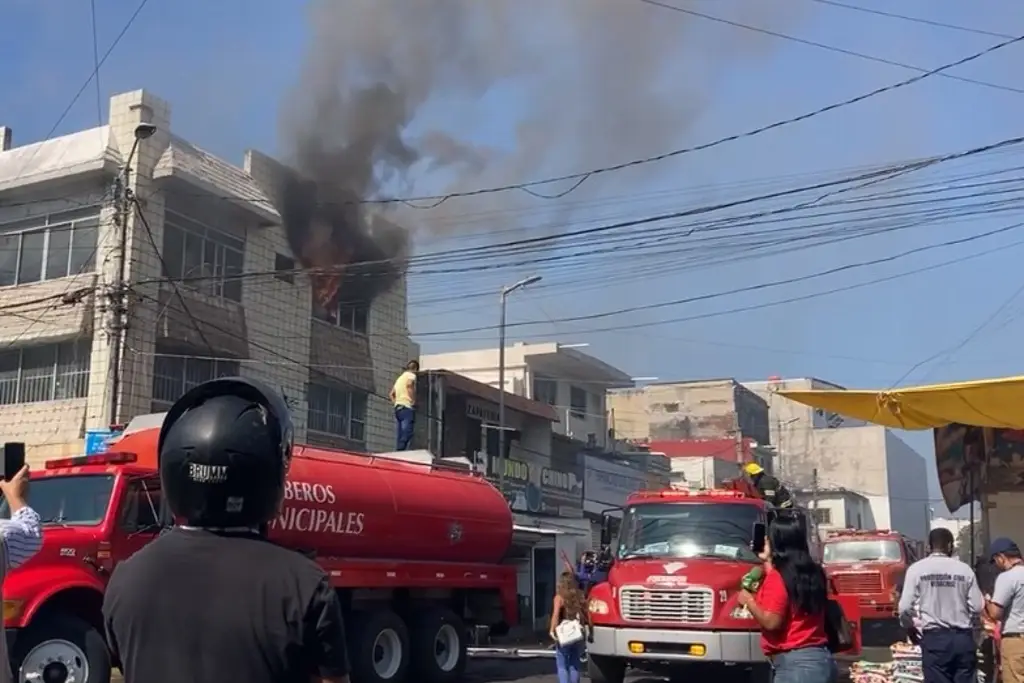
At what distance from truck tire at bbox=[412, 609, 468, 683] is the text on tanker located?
6.48 ft

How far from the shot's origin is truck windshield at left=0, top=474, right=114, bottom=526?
34.5 ft

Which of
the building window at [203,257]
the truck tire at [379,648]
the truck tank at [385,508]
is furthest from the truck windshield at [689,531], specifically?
the building window at [203,257]

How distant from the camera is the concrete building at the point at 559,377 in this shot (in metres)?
41.3

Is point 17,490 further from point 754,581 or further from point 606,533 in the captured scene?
point 606,533

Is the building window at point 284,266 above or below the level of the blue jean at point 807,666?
above

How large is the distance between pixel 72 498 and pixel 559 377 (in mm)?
33245

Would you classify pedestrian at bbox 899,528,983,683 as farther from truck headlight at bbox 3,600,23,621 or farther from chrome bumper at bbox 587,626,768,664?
truck headlight at bbox 3,600,23,621

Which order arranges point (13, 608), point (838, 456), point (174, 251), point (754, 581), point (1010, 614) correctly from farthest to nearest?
point (838, 456)
point (174, 251)
point (13, 608)
point (1010, 614)
point (754, 581)

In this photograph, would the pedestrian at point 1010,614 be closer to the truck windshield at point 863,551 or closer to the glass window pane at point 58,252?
the truck windshield at point 863,551

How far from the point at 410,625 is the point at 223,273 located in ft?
38.6

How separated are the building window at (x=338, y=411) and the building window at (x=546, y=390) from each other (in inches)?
632

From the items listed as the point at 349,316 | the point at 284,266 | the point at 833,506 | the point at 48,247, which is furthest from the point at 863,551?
the point at 833,506

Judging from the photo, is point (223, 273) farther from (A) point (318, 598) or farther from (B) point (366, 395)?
(A) point (318, 598)

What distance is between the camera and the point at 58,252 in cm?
2127
